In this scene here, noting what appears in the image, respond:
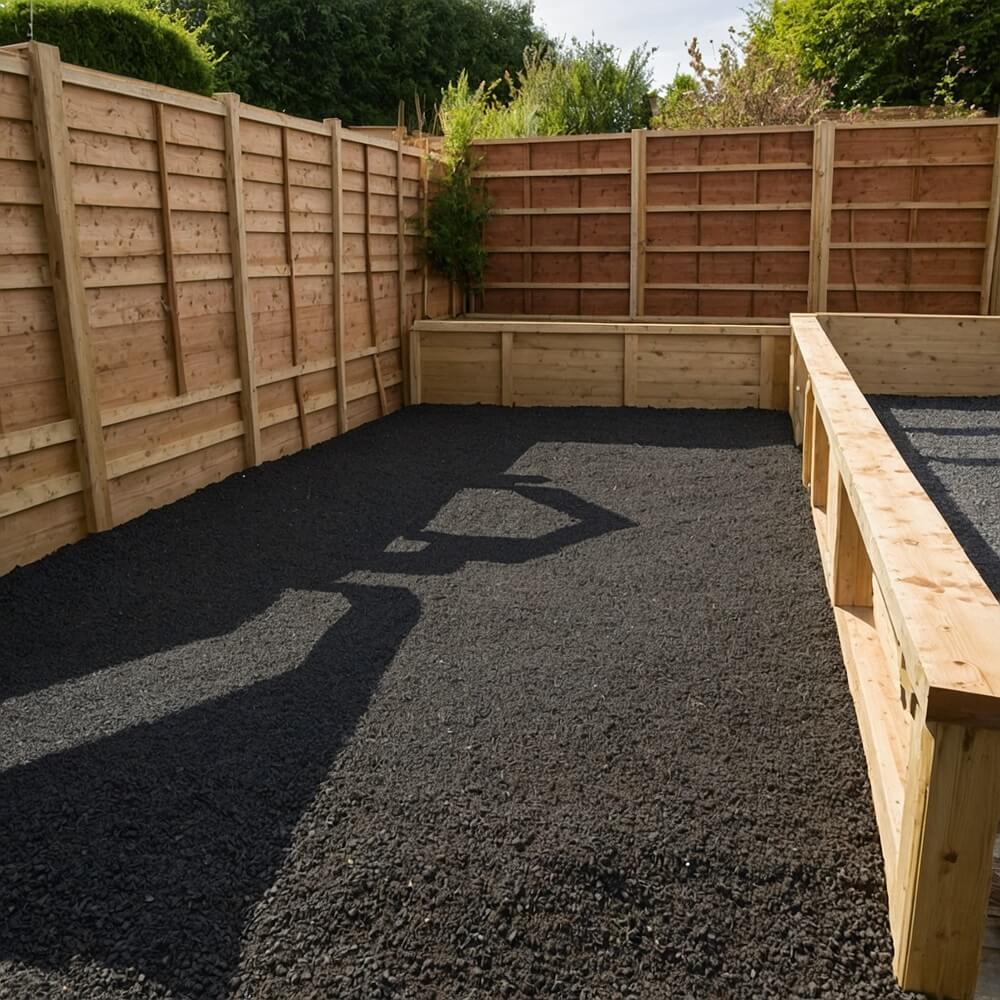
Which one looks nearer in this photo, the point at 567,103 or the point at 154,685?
the point at 154,685

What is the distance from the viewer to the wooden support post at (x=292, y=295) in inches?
261

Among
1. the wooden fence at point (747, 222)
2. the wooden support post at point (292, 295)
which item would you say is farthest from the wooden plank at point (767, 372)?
the wooden support post at point (292, 295)

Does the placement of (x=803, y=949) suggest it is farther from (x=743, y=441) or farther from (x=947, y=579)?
(x=743, y=441)

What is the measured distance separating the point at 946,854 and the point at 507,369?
7283 mm

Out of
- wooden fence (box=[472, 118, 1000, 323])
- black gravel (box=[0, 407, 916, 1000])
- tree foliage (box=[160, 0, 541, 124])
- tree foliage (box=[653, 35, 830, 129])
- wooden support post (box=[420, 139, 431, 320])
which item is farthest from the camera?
tree foliage (box=[160, 0, 541, 124])

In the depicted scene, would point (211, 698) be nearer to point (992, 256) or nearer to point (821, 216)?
point (821, 216)

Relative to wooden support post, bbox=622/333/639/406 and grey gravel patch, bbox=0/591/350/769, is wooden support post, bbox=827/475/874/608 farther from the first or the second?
wooden support post, bbox=622/333/639/406

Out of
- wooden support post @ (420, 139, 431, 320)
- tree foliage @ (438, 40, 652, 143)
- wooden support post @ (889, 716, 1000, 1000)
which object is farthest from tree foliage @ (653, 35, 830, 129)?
wooden support post @ (889, 716, 1000, 1000)

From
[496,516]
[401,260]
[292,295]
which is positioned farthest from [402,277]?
[496,516]

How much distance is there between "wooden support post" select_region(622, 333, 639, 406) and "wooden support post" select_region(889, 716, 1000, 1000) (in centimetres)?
686

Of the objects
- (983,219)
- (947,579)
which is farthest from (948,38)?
(947,579)

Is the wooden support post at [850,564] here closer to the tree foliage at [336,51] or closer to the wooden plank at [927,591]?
the wooden plank at [927,591]

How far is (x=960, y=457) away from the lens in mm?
6367

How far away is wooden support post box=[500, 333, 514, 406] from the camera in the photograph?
8.77 meters
